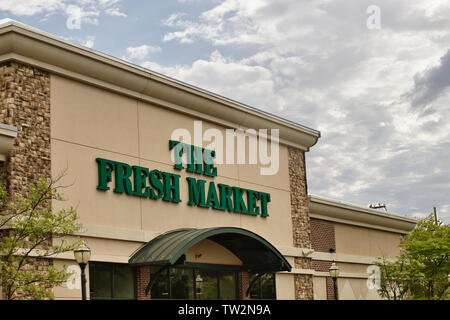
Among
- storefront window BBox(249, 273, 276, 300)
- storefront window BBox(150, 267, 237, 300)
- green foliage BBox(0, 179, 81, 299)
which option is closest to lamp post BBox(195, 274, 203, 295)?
storefront window BBox(150, 267, 237, 300)

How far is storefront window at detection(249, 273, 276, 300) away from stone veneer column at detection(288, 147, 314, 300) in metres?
1.84

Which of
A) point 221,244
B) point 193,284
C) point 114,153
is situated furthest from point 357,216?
point 114,153

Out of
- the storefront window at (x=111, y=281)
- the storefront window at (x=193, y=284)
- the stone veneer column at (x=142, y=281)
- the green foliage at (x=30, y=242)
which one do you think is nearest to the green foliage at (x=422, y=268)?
the storefront window at (x=193, y=284)

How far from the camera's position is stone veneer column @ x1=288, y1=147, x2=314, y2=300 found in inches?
1299

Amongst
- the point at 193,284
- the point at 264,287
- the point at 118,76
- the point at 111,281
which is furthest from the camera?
the point at 264,287

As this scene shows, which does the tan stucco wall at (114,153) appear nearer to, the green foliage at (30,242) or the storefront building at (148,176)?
the storefront building at (148,176)

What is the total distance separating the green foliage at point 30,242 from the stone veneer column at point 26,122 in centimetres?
45

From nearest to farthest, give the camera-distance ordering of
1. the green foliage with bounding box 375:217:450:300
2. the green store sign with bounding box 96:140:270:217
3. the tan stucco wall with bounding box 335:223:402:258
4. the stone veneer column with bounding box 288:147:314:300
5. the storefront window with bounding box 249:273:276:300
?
the green store sign with bounding box 96:140:270:217 → the storefront window with bounding box 249:273:276:300 → the stone veneer column with bounding box 288:147:314:300 → the green foliage with bounding box 375:217:450:300 → the tan stucco wall with bounding box 335:223:402:258

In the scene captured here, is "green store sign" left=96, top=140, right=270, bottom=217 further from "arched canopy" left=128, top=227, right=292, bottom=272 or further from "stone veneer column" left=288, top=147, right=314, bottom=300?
"stone veneer column" left=288, top=147, right=314, bottom=300

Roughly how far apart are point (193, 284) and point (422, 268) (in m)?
14.8

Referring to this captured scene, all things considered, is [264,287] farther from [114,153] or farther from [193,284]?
[114,153]

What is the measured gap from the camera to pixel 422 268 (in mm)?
35938

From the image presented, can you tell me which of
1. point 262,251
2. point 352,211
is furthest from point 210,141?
point 352,211
